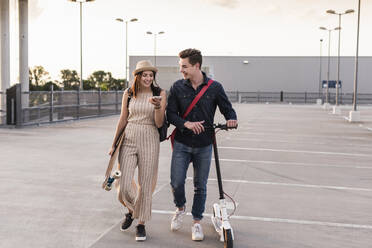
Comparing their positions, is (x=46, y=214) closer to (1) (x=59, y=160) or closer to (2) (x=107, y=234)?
(2) (x=107, y=234)

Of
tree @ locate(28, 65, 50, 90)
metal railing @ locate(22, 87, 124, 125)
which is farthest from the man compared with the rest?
tree @ locate(28, 65, 50, 90)

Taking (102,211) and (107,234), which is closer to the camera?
(107,234)

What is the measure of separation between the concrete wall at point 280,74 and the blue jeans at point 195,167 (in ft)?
198

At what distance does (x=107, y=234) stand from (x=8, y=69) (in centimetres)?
2558

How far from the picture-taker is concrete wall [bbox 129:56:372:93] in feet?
218

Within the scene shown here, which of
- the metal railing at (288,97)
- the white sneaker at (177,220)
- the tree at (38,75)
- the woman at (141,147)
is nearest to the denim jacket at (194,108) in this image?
the woman at (141,147)

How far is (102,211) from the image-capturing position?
5895mm

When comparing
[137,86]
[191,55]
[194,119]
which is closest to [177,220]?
[194,119]

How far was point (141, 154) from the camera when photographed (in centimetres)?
485

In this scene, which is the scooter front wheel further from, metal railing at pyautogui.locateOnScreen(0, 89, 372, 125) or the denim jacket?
metal railing at pyautogui.locateOnScreen(0, 89, 372, 125)

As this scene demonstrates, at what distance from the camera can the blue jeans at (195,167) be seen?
481cm

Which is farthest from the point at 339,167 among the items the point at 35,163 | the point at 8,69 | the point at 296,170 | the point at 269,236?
the point at 8,69

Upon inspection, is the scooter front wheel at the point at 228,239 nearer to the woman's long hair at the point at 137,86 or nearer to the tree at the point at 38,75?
the woman's long hair at the point at 137,86

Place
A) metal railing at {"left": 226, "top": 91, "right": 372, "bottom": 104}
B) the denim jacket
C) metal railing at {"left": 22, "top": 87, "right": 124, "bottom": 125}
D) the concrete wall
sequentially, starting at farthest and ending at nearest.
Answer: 1. the concrete wall
2. metal railing at {"left": 226, "top": 91, "right": 372, "bottom": 104}
3. metal railing at {"left": 22, "top": 87, "right": 124, "bottom": 125}
4. the denim jacket
